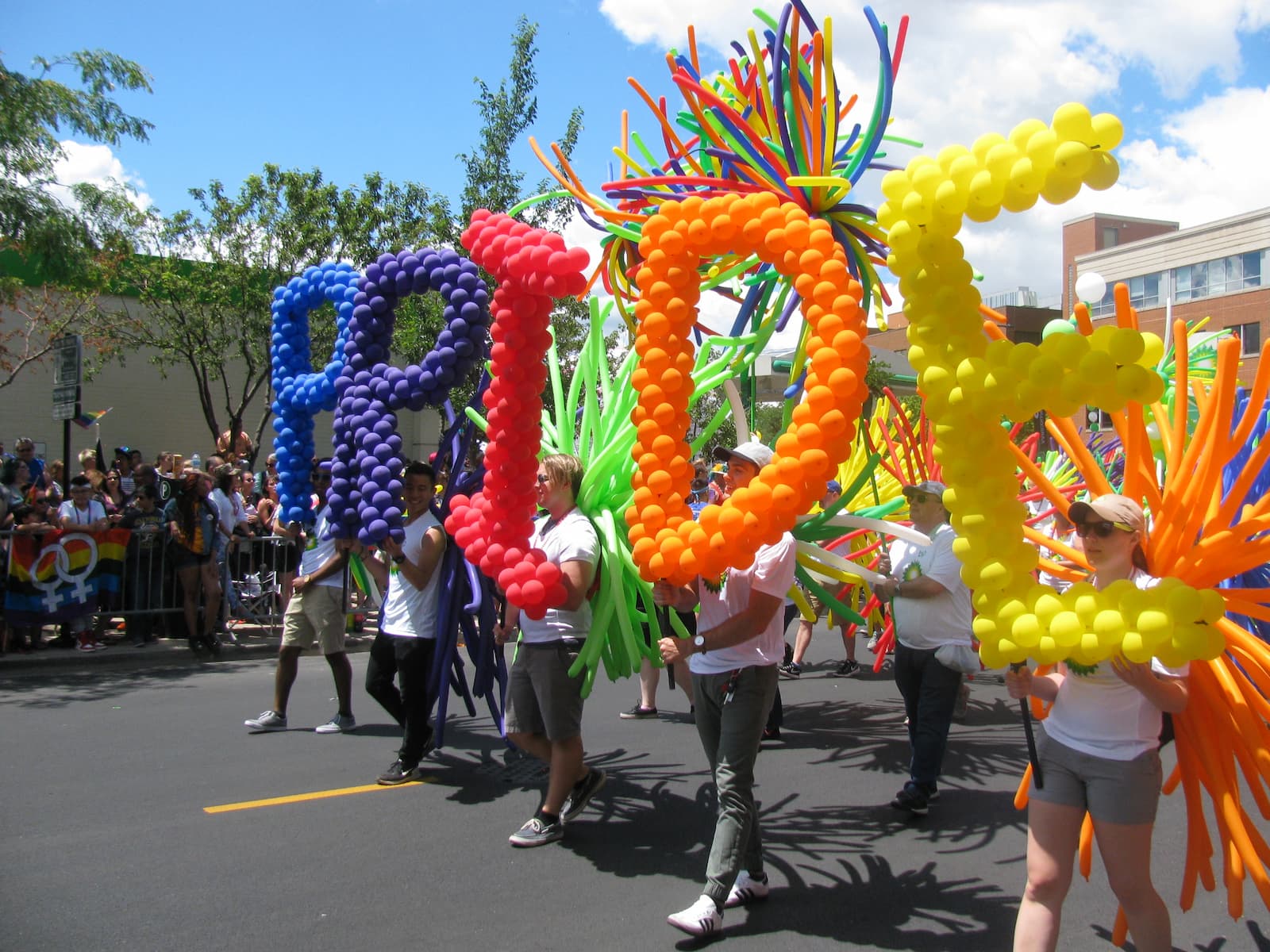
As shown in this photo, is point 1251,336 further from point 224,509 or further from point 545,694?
point 545,694

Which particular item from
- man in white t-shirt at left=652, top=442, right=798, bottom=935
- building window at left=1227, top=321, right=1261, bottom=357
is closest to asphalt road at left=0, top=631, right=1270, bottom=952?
man in white t-shirt at left=652, top=442, right=798, bottom=935

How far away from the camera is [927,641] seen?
16.9ft

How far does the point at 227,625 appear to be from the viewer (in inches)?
415

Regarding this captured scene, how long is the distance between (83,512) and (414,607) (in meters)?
6.01

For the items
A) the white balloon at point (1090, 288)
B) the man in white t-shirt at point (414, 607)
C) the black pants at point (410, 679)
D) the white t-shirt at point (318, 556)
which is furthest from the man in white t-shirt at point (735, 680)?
the white t-shirt at point (318, 556)

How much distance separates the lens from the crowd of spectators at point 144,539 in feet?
31.9

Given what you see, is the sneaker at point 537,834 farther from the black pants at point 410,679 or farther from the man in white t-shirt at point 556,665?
the black pants at point 410,679

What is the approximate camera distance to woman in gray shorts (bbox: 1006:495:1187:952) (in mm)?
2967

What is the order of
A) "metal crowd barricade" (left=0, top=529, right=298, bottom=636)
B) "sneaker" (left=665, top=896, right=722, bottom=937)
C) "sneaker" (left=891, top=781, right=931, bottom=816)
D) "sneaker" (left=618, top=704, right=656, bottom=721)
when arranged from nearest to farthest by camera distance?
1. "sneaker" (left=665, top=896, right=722, bottom=937)
2. "sneaker" (left=891, top=781, right=931, bottom=816)
3. "sneaker" (left=618, top=704, right=656, bottom=721)
4. "metal crowd barricade" (left=0, top=529, right=298, bottom=636)

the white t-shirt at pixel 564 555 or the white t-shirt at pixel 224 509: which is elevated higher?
the white t-shirt at pixel 224 509

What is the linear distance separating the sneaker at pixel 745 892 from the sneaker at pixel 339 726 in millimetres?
3628

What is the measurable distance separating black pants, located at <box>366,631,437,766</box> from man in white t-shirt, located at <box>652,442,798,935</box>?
190 cm

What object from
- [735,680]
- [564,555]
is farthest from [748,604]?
[564,555]

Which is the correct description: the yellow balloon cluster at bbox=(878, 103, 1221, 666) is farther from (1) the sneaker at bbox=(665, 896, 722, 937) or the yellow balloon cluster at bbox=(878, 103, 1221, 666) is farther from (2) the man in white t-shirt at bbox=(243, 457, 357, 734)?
(2) the man in white t-shirt at bbox=(243, 457, 357, 734)
